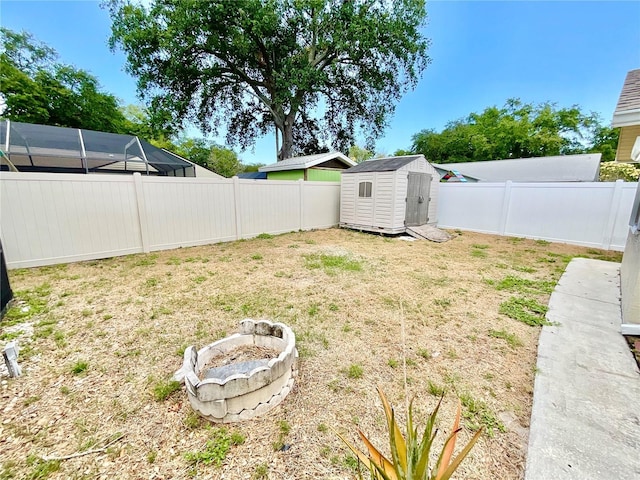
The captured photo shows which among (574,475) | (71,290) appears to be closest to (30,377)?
(71,290)

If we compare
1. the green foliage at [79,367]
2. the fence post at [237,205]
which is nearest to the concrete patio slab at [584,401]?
the green foliage at [79,367]

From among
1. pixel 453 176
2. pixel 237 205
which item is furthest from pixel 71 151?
pixel 453 176

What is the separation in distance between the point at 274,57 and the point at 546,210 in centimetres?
1194

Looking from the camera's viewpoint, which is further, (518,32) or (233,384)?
(518,32)

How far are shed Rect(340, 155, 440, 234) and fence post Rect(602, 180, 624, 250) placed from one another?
404 centimetres

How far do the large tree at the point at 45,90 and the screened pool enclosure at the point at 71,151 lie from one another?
6977mm

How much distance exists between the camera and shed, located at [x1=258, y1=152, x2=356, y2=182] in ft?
35.5

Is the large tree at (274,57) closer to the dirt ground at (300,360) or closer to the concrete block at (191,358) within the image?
the dirt ground at (300,360)

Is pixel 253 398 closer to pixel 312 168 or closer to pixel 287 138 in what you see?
pixel 312 168

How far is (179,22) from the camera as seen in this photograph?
31.1 ft

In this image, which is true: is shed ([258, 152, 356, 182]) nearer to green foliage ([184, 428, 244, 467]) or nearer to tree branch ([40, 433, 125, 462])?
green foliage ([184, 428, 244, 467])

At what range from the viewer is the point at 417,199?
8.07 m

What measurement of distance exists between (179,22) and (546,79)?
23235 mm

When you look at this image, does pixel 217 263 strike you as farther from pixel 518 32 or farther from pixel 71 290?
pixel 518 32
